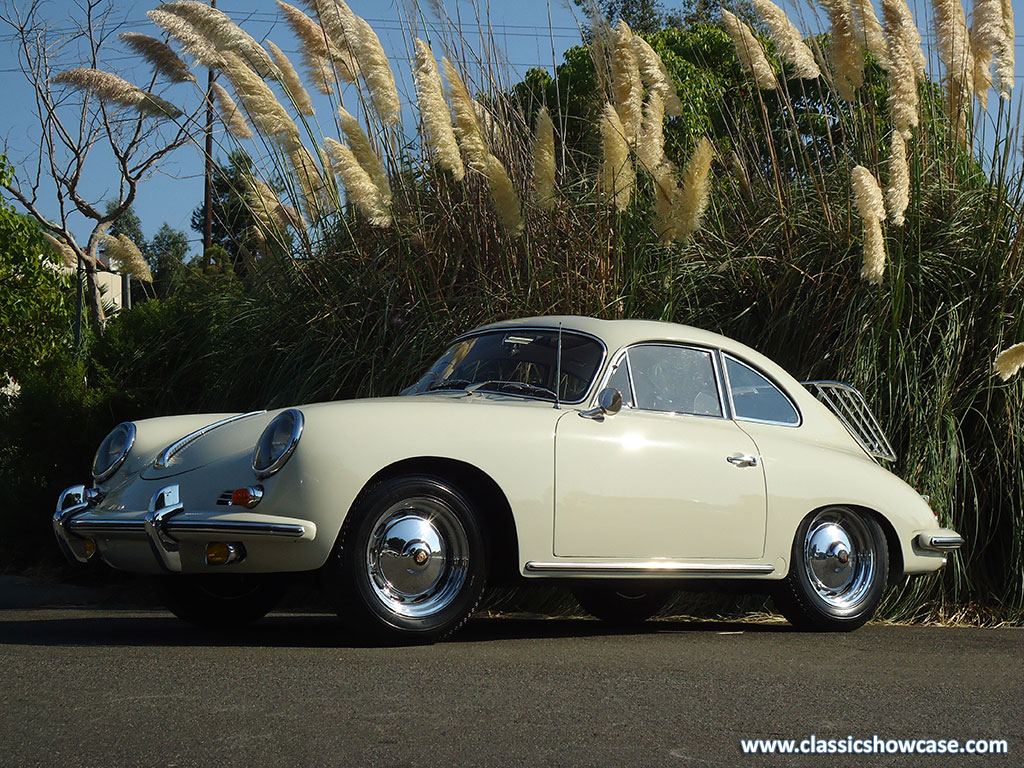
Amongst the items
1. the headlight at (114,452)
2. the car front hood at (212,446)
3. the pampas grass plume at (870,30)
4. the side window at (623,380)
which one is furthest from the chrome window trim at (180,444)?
the pampas grass plume at (870,30)

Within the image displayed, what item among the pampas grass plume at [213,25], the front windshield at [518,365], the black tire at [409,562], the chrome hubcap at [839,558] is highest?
the pampas grass plume at [213,25]

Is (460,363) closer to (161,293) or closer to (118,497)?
(118,497)

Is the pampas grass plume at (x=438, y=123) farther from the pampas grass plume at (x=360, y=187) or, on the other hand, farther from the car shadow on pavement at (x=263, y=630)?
the car shadow on pavement at (x=263, y=630)

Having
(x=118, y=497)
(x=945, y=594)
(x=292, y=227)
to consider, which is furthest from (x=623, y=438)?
(x=292, y=227)

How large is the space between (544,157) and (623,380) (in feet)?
6.49

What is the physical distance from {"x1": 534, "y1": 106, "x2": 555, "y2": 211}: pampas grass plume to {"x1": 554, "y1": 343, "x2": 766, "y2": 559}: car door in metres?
1.67

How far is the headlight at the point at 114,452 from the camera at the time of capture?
5418mm

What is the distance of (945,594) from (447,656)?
3.41m

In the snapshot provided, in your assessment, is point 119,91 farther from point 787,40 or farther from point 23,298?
point 23,298

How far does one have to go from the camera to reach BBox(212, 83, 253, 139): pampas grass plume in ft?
29.0

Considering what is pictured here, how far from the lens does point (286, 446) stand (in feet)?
15.4

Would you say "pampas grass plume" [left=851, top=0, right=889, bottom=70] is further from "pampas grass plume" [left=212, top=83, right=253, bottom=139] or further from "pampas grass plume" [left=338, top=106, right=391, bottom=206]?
"pampas grass plume" [left=212, top=83, right=253, bottom=139]

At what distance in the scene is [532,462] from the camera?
5062 millimetres

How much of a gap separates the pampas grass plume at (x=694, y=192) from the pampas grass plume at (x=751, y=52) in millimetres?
1472
